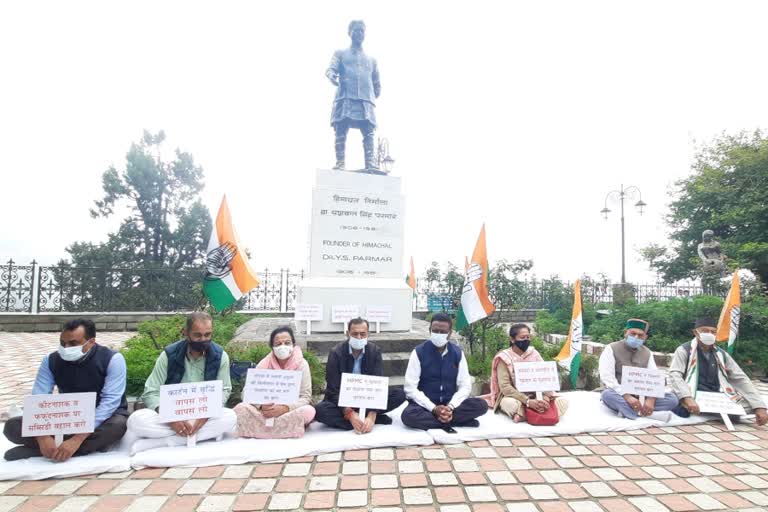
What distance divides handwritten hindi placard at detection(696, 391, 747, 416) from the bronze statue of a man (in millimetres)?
5542

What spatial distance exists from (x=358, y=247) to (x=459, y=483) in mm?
4240

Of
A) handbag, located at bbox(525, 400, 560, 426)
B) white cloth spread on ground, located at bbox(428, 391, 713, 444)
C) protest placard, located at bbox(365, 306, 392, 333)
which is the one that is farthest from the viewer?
protest placard, located at bbox(365, 306, 392, 333)

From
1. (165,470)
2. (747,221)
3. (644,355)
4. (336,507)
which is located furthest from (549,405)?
(747,221)

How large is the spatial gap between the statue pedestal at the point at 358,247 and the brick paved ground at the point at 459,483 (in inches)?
119

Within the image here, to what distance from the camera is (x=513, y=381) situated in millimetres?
4051

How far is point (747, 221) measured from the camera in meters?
17.4

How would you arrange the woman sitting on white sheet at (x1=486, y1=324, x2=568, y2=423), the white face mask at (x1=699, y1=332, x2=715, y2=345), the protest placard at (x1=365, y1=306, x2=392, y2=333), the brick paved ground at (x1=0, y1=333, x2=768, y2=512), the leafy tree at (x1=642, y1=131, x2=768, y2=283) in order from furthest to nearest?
the leafy tree at (x1=642, y1=131, x2=768, y2=283), the protest placard at (x1=365, y1=306, x2=392, y2=333), the white face mask at (x1=699, y1=332, x2=715, y2=345), the woman sitting on white sheet at (x1=486, y1=324, x2=568, y2=423), the brick paved ground at (x1=0, y1=333, x2=768, y2=512)

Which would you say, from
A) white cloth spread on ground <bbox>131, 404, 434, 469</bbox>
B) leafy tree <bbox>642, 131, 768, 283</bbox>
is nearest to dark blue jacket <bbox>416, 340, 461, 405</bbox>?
white cloth spread on ground <bbox>131, 404, 434, 469</bbox>

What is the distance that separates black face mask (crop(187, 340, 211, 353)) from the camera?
3.40 meters

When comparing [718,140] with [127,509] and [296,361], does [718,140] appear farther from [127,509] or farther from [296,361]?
[127,509]

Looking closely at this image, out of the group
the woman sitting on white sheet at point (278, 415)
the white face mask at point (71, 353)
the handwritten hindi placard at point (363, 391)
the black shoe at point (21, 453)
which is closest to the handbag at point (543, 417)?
the handwritten hindi placard at point (363, 391)

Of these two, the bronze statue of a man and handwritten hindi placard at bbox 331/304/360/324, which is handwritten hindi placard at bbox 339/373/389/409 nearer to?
handwritten hindi placard at bbox 331/304/360/324

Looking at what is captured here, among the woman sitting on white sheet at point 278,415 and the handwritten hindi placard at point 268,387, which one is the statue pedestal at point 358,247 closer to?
the woman sitting on white sheet at point 278,415

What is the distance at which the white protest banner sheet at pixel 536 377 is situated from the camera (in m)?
3.81
